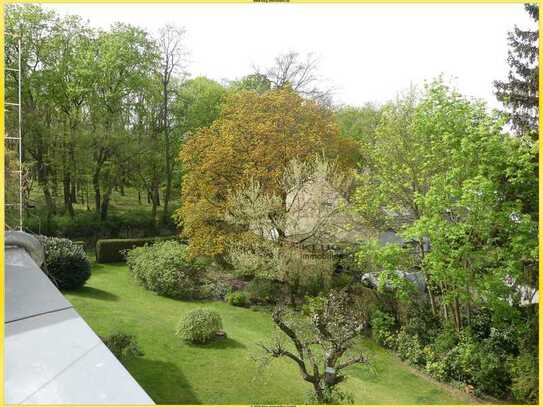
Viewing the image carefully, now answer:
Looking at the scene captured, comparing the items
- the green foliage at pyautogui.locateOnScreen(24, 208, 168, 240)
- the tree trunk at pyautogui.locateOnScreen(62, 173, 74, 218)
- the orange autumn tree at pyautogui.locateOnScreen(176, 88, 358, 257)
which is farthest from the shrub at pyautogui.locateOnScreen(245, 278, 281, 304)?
the tree trunk at pyautogui.locateOnScreen(62, 173, 74, 218)

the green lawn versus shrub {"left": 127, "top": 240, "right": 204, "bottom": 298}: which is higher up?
shrub {"left": 127, "top": 240, "right": 204, "bottom": 298}

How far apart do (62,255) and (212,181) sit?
4.50m

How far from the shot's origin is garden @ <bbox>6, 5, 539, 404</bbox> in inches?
306

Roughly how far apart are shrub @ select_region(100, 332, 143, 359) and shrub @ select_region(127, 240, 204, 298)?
150 inches

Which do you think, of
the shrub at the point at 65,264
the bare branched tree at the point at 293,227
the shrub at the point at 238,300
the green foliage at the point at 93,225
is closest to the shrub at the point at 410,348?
the bare branched tree at the point at 293,227

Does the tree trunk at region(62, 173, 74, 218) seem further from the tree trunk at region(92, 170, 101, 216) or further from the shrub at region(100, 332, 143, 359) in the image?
Answer: the shrub at region(100, 332, 143, 359)

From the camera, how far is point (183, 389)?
7.20 m

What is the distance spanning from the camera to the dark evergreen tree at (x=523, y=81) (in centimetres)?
1115

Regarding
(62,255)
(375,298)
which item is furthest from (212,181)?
(375,298)

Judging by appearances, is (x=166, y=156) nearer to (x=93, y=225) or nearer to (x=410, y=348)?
(x=93, y=225)

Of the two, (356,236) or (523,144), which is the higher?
(523,144)

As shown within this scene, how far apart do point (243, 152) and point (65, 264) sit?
18.5 feet

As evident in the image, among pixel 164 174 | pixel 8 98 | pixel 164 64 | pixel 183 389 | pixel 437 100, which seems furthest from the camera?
pixel 164 174

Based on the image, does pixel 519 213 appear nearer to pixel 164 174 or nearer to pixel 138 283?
pixel 138 283
